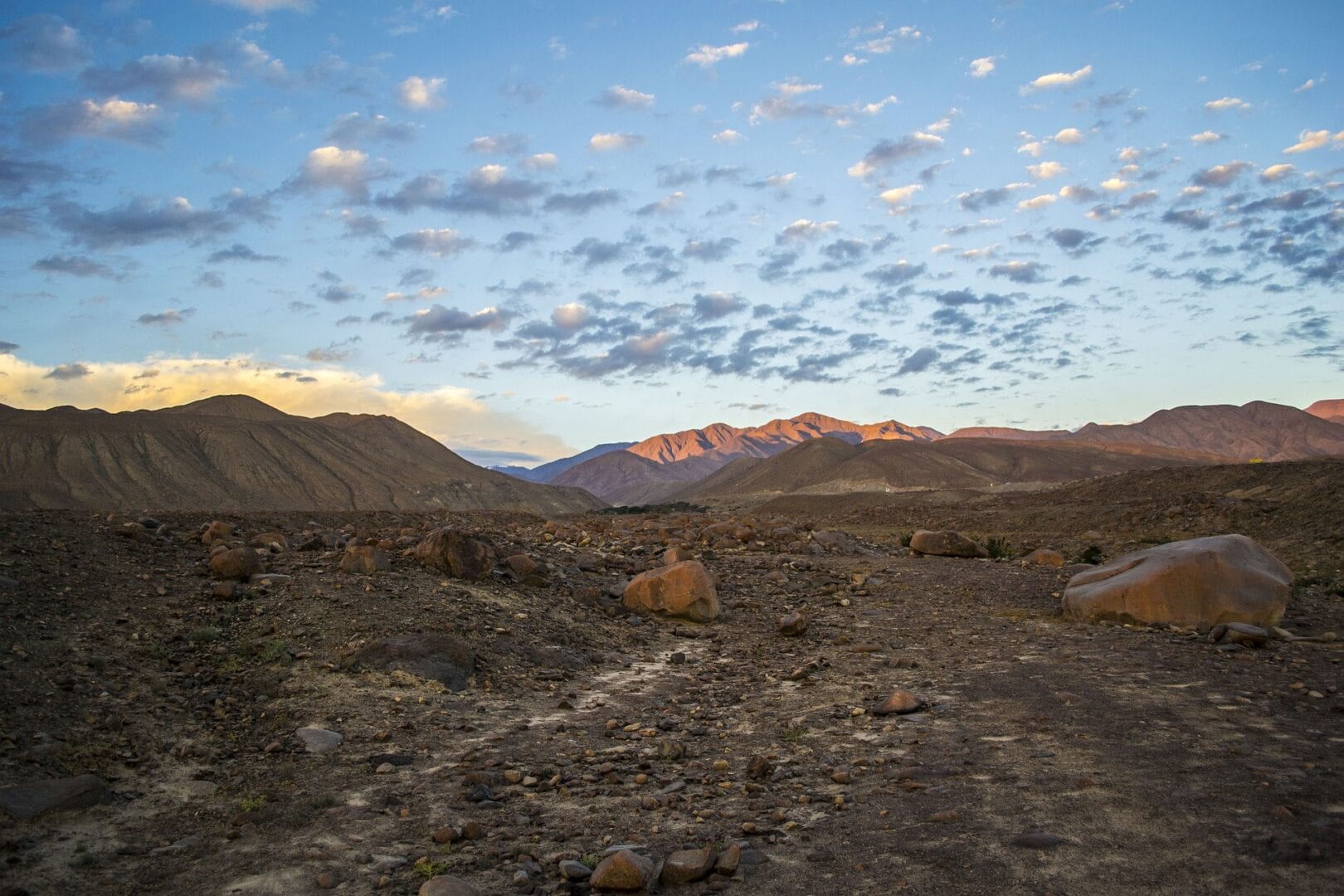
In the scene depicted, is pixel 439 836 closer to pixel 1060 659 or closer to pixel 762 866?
pixel 762 866

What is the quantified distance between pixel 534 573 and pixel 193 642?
5.58 meters

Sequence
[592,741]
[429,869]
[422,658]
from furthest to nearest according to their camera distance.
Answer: [422,658] → [592,741] → [429,869]

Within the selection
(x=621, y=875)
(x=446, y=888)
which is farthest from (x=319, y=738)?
(x=621, y=875)

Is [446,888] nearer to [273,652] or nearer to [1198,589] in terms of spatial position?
[273,652]

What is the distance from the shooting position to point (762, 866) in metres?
4.62

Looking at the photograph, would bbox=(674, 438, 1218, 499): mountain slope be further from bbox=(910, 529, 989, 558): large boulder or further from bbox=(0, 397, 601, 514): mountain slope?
bbox=(910, 529, 989, 558): large boulder

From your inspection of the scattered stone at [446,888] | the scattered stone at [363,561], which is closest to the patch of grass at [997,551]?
the scattered stone at [363,561]

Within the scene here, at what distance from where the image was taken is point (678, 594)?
43.6 feet

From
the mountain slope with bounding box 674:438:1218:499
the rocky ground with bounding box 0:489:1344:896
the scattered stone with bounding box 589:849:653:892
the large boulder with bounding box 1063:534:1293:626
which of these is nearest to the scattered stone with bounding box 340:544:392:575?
the rocky ground with bounding box 0:489:1344:896

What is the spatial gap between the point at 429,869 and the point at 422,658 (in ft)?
14.2

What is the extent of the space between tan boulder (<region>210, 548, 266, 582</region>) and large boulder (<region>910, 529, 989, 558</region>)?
15.8 meters

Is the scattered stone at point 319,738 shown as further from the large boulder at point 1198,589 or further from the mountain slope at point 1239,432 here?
the mountain slope at point 1239,432

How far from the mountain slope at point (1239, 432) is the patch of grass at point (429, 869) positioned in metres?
187

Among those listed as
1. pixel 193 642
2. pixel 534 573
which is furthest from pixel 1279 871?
pixel 534 573
